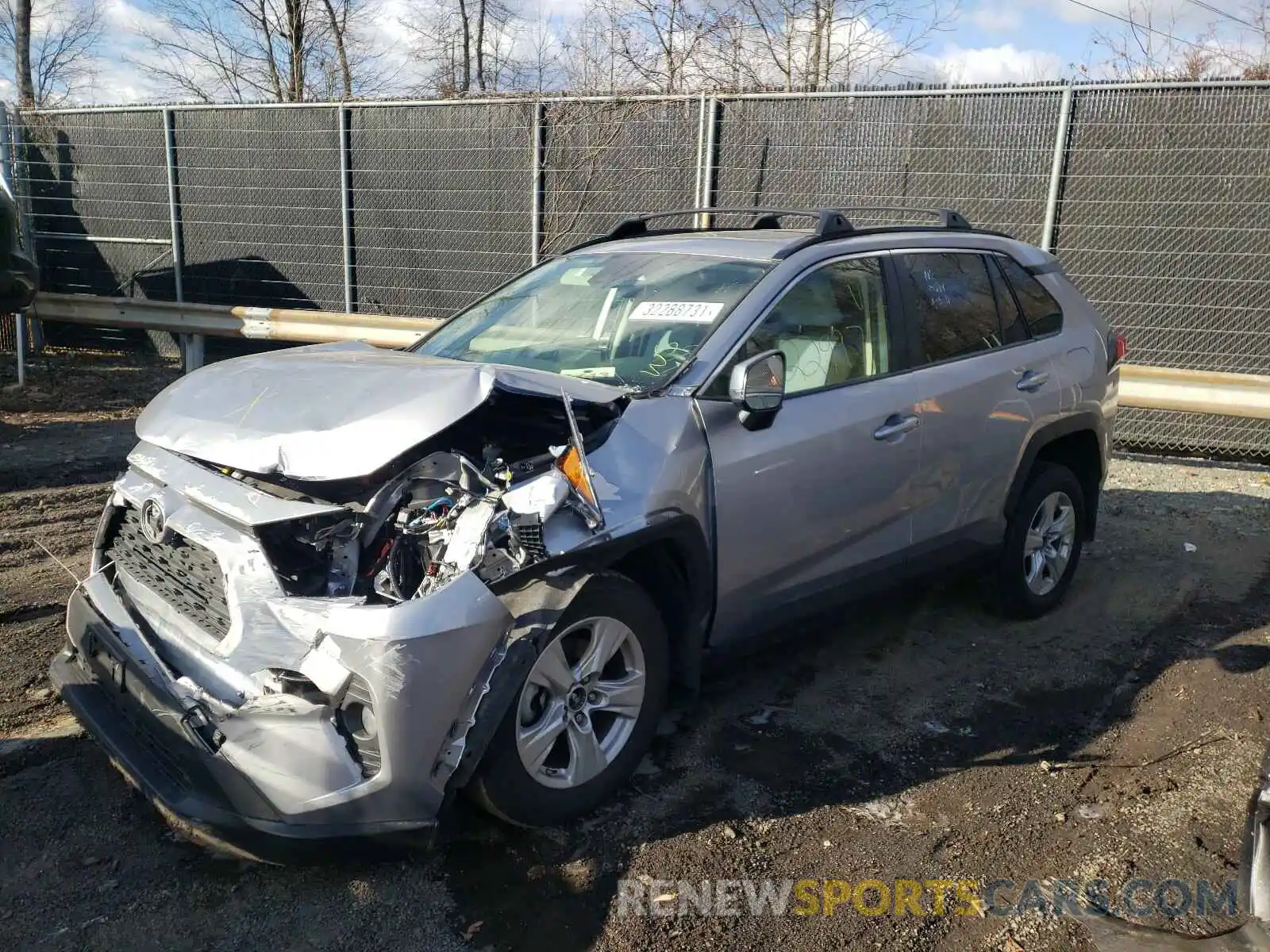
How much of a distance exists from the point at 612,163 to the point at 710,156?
3.29 feet

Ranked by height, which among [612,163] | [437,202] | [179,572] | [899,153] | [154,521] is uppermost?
[899,153]

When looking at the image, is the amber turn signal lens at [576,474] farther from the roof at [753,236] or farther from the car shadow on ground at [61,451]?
the car shadow on ground at [61,451]

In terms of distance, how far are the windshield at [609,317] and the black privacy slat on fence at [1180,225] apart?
5.51 meters

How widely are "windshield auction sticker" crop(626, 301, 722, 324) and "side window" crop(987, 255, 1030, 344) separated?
174 cm

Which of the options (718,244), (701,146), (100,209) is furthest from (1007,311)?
(100,209)

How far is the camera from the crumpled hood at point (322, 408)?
2.90m

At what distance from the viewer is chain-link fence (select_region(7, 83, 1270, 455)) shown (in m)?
8.12

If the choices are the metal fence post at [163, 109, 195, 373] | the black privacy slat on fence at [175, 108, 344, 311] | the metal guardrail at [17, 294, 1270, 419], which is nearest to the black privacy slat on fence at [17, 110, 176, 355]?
the metal fence post at [163, 109, 195, 373]

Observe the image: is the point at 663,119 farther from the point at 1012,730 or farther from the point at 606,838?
the point at 606,838

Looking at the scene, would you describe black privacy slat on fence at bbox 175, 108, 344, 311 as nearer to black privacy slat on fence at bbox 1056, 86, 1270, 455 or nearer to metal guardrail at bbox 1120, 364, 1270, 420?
black privacy slat on fence at bbox 1056, 86, 1270, 455

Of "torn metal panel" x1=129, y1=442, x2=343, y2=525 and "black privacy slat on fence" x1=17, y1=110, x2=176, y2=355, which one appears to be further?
"black privacy slat on fence" x1=17, y1=110, x2=176, y2=355

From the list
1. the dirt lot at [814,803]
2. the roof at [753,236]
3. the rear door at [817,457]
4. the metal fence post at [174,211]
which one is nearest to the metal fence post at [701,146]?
the roof at [753,236]

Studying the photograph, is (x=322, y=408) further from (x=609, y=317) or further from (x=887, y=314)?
(x=887, y=314)

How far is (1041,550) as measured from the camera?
16.9ft
